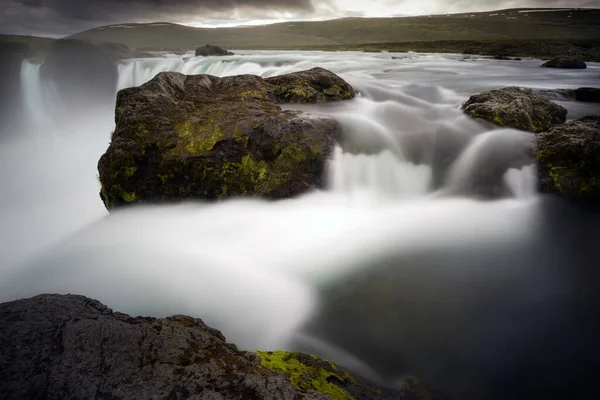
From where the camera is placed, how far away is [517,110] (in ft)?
24.9

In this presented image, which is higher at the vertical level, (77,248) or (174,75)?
(174,75)

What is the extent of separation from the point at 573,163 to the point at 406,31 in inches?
5332

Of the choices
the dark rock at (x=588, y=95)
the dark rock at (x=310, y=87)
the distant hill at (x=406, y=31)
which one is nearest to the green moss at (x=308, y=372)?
the dark rock at (x=310, y=87)

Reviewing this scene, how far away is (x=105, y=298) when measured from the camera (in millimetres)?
4117

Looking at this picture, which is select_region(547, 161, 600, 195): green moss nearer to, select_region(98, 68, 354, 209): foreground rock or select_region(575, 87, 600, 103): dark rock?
select_region(98, 68, 354, 209): foreground rock

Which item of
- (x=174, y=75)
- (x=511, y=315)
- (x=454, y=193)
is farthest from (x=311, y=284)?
(x=174, y=75)

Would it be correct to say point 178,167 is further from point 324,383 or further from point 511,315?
point 511,315

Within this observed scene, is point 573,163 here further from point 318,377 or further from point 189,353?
point 189,353

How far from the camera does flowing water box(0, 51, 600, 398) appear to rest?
3.90 meters

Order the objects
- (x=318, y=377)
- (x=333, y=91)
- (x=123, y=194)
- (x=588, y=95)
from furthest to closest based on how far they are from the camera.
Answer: (x=588, y=95) → (x=333, y=91) → (x=123, y=194) → (x=318, y=377)

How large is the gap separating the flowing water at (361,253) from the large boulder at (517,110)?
1.52 feet

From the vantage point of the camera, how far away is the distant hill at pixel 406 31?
310ft

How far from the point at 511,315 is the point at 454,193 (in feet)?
9.74

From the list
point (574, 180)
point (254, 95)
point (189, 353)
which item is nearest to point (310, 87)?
point (254, 95)
